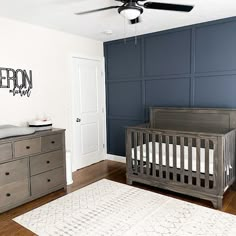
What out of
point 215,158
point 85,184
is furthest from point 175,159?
point 85,184

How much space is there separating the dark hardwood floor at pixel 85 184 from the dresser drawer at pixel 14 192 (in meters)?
0.12

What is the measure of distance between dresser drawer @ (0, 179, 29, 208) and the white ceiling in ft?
6.74

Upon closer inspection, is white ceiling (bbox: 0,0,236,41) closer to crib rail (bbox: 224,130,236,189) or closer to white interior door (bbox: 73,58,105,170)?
white interior door (bbox: 73,58,105,170)

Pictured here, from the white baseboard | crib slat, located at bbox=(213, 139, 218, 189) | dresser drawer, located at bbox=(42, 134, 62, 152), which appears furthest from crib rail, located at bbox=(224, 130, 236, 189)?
dresser drawer, located at bbox=(42, 134, 62, 152)

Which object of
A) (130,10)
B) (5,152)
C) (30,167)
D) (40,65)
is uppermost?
(130,10)

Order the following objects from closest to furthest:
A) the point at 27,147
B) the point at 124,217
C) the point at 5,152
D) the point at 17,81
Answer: the point at 124,217, the point at 5,152, the point at 27,147, the point at 17,81

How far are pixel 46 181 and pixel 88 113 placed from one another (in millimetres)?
1635

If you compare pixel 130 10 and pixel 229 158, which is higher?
pixel 130 10

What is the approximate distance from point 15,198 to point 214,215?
226 centimetres

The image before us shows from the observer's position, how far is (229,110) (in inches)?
123

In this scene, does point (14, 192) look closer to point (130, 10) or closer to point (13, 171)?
point (13, 171)

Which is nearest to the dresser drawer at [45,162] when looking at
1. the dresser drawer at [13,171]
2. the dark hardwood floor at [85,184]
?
the dresser drawer at [13,171]

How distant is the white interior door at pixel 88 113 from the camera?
4.11 metres

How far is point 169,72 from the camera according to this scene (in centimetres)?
379
